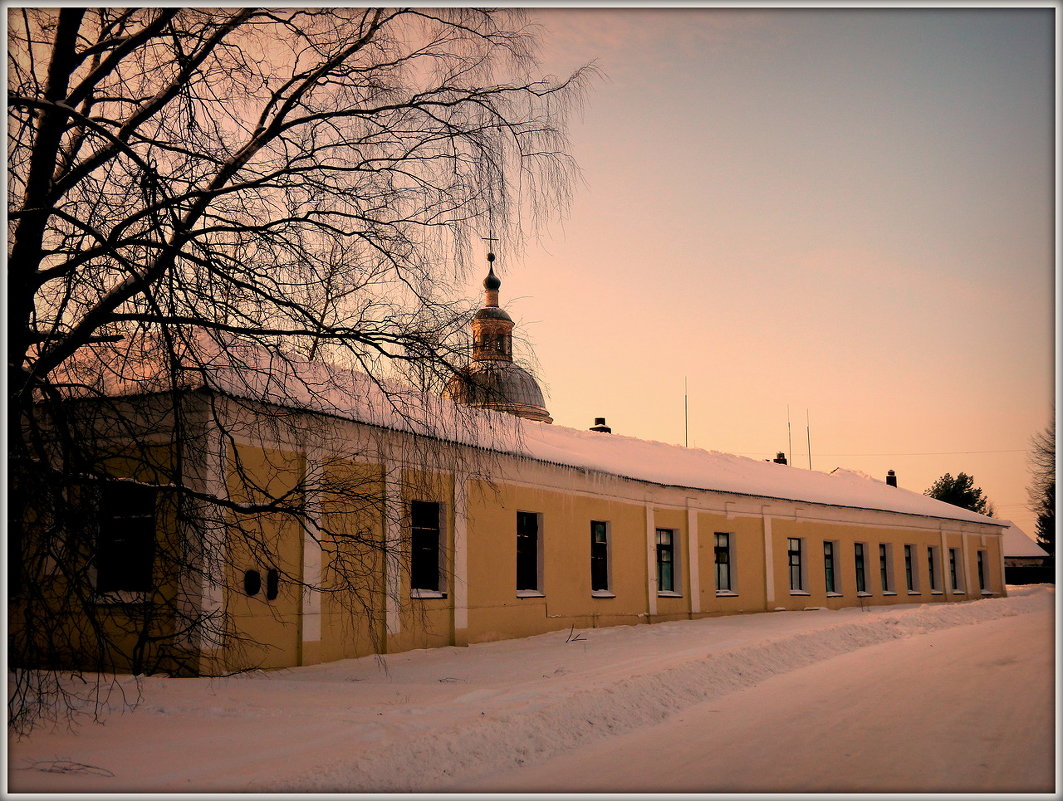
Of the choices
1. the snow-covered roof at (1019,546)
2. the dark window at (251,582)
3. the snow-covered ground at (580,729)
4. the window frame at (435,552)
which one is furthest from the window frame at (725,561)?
the snow-covered roof at (1019,546)

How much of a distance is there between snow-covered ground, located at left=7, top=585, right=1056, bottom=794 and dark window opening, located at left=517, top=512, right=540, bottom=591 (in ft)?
13.9

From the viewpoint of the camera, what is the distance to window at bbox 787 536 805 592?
2677cm

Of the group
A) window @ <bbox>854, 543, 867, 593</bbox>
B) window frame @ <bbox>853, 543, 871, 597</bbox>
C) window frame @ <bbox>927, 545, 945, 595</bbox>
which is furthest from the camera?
window frame @ <bbox>927, 545, 945, 595</bbox>

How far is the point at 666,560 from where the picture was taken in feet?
73.0

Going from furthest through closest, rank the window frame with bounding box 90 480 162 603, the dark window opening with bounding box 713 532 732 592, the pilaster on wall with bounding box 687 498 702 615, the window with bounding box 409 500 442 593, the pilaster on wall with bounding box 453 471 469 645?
the dark window opening with bounding box 713 532 732 592 < the pilaster on wall with bounding box 687 498 702 615 < the pilaster on wall with bounding box 453 471 469 645 < the window with bounding box 409 500 442 593 < the window frame with bounding box 90 480 162 603

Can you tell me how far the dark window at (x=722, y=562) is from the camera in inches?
942

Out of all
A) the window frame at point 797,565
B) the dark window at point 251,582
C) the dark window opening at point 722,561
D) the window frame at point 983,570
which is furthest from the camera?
the window frame at point 983,570

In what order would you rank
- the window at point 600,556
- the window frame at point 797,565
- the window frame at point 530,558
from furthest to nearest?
the window frame at point 797,565 → the window at point 600,556 → the window frame at point 530,558

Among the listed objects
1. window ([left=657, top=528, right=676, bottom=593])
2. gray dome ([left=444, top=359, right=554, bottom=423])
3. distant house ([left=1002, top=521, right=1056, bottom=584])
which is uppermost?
gray dome ([left=444, top=359, right=554, bottom=423])

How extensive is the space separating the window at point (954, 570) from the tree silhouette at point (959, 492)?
34528mm

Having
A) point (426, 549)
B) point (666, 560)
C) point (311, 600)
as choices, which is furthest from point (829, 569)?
point (311, 600)

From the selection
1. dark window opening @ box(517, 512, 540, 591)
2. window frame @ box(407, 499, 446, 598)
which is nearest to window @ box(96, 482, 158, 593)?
window frame @ box(407, 499, 446, 598)

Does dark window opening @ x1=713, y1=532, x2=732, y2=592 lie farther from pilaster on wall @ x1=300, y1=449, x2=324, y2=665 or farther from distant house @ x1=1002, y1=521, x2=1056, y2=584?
distant house @ x1=1002, y1=521, x2=1056, y2=584

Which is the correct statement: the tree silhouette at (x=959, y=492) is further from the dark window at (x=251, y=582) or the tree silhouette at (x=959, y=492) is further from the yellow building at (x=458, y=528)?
the dark window at (x=251, y=582)
